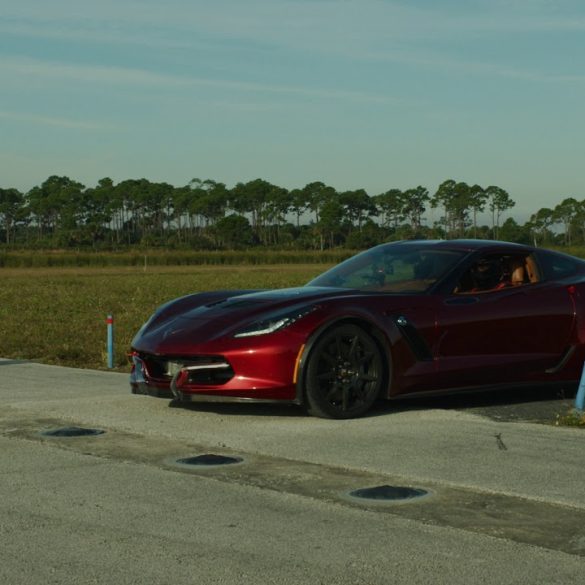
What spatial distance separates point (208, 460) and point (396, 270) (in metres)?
3.00

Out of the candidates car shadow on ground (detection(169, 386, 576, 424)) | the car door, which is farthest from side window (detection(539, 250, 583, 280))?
car shadow on ground (detection(169, 386, 576, 424))

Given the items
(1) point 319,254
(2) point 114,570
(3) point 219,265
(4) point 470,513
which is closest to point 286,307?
(4) point 470,513

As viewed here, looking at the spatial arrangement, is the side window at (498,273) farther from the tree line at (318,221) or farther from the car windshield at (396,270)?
the tree line at (318,221)

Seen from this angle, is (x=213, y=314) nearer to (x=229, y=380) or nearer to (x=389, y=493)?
(x=229, y=380)

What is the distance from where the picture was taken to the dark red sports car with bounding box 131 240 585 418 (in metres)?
8.13

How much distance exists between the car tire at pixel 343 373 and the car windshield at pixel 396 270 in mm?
722

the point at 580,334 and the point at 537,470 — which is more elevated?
the point at 580,334

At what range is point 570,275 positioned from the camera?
9.43 metres

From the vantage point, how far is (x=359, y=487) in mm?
5957

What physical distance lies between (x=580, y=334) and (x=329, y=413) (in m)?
2.39

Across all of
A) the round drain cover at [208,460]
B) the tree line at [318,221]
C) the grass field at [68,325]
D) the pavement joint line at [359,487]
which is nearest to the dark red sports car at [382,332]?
the pavement joint line at [359,487]

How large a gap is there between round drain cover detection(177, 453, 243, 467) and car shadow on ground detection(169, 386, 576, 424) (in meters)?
1.64

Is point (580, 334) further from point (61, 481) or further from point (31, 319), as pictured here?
point (31, 319)

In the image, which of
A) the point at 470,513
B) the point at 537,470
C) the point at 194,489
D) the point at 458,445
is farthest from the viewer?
the point at 458,445
